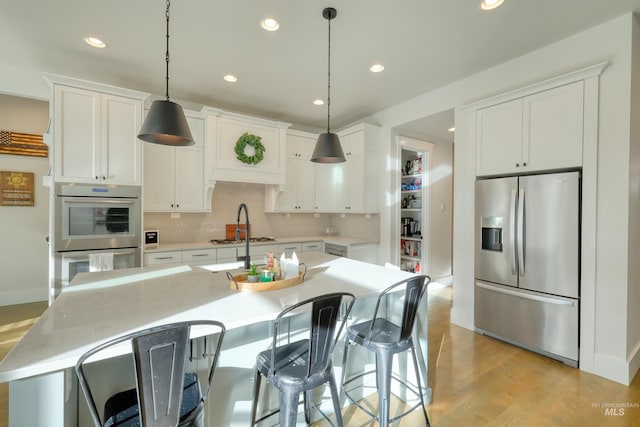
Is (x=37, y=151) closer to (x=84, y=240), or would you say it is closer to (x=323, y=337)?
(x=84, y=240)

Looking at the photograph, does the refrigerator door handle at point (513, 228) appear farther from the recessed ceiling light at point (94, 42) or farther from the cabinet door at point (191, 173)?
the recessed ceiling light at point (94, 42)

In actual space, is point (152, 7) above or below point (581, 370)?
above

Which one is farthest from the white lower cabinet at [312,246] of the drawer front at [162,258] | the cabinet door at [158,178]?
the cabinet door at [158,178]

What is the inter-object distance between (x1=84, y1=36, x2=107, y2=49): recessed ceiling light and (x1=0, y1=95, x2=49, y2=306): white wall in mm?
2315

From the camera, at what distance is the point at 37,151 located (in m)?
4.07

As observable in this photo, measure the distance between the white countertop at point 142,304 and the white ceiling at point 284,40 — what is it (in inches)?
79.5

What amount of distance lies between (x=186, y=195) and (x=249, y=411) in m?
2.89

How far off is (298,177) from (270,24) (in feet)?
8.14

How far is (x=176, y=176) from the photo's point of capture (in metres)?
3.70

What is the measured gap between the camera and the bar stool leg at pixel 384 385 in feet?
5.24

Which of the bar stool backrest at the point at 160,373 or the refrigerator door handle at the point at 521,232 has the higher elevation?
the refrigerator door handle at the point at 521,232

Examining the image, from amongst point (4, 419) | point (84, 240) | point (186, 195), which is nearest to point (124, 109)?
point (186, 195)

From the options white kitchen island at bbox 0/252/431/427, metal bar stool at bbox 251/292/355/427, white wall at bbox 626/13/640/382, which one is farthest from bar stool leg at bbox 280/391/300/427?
white wall at bbox 626/13/640/382

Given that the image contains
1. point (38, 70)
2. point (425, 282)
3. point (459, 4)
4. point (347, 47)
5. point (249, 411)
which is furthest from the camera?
point (38, 70)
